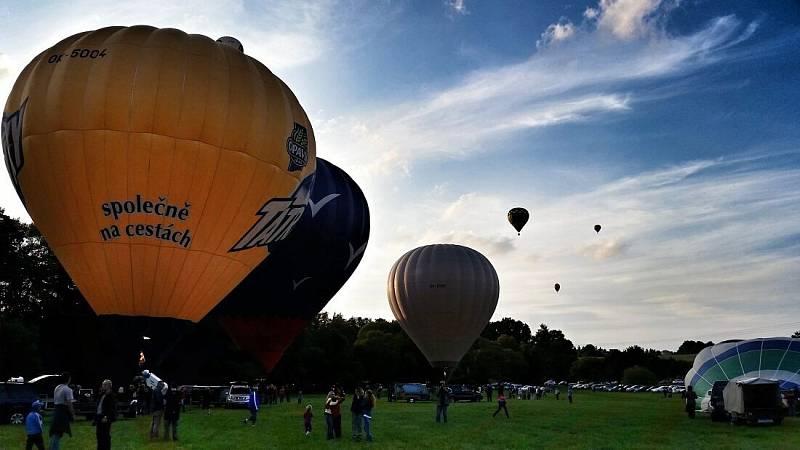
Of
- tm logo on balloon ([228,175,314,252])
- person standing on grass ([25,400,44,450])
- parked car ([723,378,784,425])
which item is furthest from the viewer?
parked car ([723,378,784,425])

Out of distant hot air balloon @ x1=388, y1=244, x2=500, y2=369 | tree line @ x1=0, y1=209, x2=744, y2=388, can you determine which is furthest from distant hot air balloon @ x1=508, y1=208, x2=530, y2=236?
tree line @ x1=0, y1=209, x2=744, y2=388

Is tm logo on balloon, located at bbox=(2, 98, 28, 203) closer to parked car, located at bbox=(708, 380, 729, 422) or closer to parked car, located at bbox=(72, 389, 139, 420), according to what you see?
parked car, located at bbox=(72, 389, 139, 420)

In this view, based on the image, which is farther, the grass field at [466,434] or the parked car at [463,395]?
the parked car at [463,395]

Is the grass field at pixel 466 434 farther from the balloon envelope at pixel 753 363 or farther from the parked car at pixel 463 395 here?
the parked car at pixel 463 395

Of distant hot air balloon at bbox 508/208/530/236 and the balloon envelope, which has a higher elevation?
distant hot air balloon at bbox 508/208/530/236

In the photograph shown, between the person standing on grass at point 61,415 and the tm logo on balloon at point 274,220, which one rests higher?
the tm logo on balloon at point 274,220

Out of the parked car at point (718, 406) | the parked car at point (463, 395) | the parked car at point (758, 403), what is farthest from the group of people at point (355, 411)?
the parked car at point (463, 395)

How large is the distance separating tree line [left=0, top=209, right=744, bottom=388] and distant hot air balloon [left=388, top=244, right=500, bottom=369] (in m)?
13.1

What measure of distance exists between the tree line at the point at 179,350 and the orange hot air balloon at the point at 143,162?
71.8 inches

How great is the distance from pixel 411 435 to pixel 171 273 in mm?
8721

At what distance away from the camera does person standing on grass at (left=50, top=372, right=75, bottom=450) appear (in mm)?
13688

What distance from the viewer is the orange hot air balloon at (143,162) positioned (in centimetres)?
2056

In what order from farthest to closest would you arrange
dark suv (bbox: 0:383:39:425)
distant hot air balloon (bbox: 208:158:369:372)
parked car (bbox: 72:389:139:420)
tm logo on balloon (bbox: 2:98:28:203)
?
distant hot air balloon (bbox: 208:158:369:372), parked car (bbox: 72:389:139:420), dark suv (bbox: 0:383:39:425), tm logo on balloon (bbox: 2:98:28:203)

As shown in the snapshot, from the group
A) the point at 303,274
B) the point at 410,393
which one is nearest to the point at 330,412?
the point at 303,274
